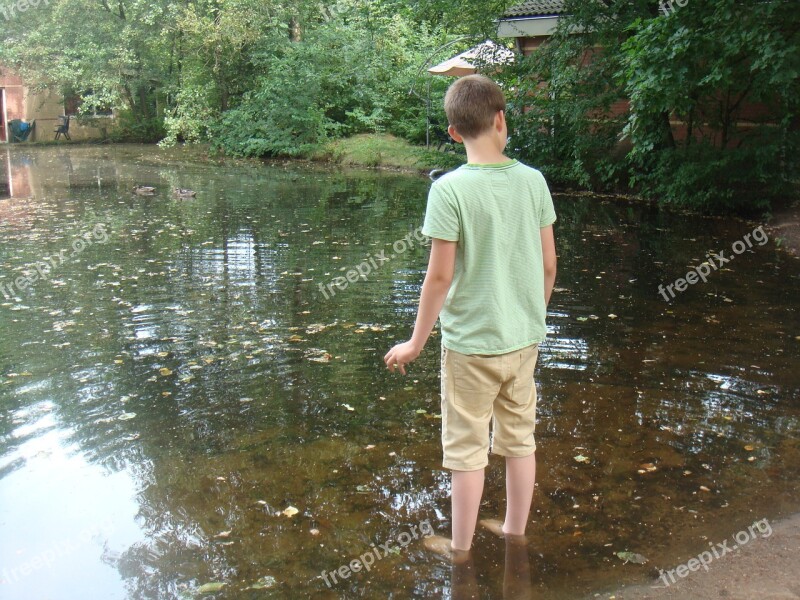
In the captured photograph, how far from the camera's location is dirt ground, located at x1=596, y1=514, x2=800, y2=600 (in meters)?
2.96

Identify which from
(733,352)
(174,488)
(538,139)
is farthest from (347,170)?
(174,488)

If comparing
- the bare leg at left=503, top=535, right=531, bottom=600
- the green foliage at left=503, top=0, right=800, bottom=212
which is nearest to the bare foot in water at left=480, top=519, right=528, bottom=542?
the bare leg at left=503, top=535, right=531, bottom=600

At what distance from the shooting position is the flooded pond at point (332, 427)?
3.32 metres

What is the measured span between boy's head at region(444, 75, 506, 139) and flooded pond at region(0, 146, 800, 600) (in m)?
1.79

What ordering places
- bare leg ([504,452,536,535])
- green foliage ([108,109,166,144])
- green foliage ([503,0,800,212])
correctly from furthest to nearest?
green foliage ([108,109,166,144]) → green foliage ([503,0,800,212]) → bare leg ([504,452,536,535])

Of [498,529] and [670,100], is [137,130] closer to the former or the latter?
[670,100]

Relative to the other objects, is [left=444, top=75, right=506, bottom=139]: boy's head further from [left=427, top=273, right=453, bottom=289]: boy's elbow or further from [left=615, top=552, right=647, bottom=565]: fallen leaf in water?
[left=615, top=552, right=647, bottom=565]: fallen leaf in water

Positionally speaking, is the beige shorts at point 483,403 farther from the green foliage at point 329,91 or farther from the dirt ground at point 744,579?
the green foliage at point 329,91

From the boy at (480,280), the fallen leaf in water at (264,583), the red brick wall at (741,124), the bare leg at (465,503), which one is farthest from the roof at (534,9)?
the fallen leaf in water at (264,583)

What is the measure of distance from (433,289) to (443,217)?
0.27 meters

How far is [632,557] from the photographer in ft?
10.7

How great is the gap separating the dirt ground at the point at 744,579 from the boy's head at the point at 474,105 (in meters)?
1.87

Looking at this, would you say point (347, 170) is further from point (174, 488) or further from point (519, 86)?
point (174, 488)

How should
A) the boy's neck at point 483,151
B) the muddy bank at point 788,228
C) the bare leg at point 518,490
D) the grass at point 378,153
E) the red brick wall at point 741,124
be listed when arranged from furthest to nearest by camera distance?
the grass at point 378,153 < the red brick wall at point 741,124 < the muddy bank at point 788,228 < the bare leg at point 518,490 < the boy's neck at point 483,151
